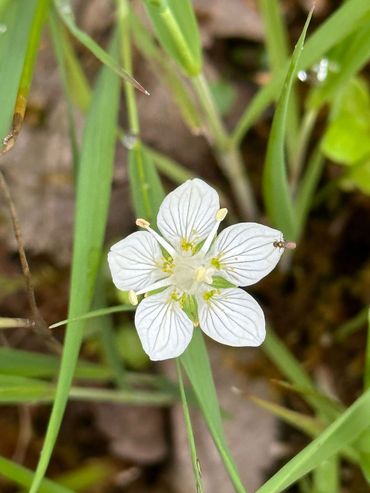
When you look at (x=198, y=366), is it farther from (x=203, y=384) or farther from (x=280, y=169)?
(x=280, y=169)

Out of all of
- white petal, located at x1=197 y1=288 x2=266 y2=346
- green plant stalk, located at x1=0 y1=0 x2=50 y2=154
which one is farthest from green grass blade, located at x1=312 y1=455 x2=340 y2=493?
green plant stalk, located at x1=0 y1=0 x2=50 y2=154

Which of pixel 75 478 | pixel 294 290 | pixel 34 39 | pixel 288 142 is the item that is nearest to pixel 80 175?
pixel 34 39

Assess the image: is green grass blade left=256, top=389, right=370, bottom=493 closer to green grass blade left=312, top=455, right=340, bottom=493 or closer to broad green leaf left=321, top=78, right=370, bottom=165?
green grass blade left=312, top=455, right=340, bottom=493

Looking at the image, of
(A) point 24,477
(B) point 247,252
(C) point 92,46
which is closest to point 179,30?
(C) point 92,46

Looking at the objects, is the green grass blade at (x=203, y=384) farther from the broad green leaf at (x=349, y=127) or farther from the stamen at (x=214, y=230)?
the broad green leaf at (x=349, y=127)

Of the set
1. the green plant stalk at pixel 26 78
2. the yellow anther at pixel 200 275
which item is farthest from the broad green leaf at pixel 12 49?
the yellow anther at pixel 200 275

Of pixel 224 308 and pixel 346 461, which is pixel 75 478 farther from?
pixel 224 308
